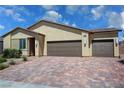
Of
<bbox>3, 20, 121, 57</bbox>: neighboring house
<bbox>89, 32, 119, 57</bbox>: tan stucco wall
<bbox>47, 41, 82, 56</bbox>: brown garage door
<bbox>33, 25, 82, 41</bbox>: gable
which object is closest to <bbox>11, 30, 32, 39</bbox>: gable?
<bbox>3, 20, 121, 57</bbox>: neighboring house

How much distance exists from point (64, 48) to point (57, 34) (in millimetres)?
2201

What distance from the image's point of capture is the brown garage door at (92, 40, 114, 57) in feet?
82.9

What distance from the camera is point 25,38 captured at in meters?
28.5

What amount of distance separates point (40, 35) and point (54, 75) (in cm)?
1410

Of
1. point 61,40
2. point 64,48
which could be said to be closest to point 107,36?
point 64,48

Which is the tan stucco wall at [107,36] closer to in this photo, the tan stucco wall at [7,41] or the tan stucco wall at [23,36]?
the tan stucco wall at [23,36]

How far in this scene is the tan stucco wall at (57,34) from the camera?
87.5ft

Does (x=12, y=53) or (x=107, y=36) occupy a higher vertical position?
(x=107, y=36)

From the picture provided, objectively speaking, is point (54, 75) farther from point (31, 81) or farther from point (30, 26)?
point (30, 26)

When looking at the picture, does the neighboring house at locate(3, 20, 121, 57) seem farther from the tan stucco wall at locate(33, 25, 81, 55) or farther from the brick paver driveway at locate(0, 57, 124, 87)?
the brick paver driveway at locate(0, 57, 124, 87)

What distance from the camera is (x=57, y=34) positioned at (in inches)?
1097

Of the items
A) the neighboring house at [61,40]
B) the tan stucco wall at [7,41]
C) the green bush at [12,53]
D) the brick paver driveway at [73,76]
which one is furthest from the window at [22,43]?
the brick paver driveway at [73,76]

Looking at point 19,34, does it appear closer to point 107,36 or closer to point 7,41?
point 7,41
